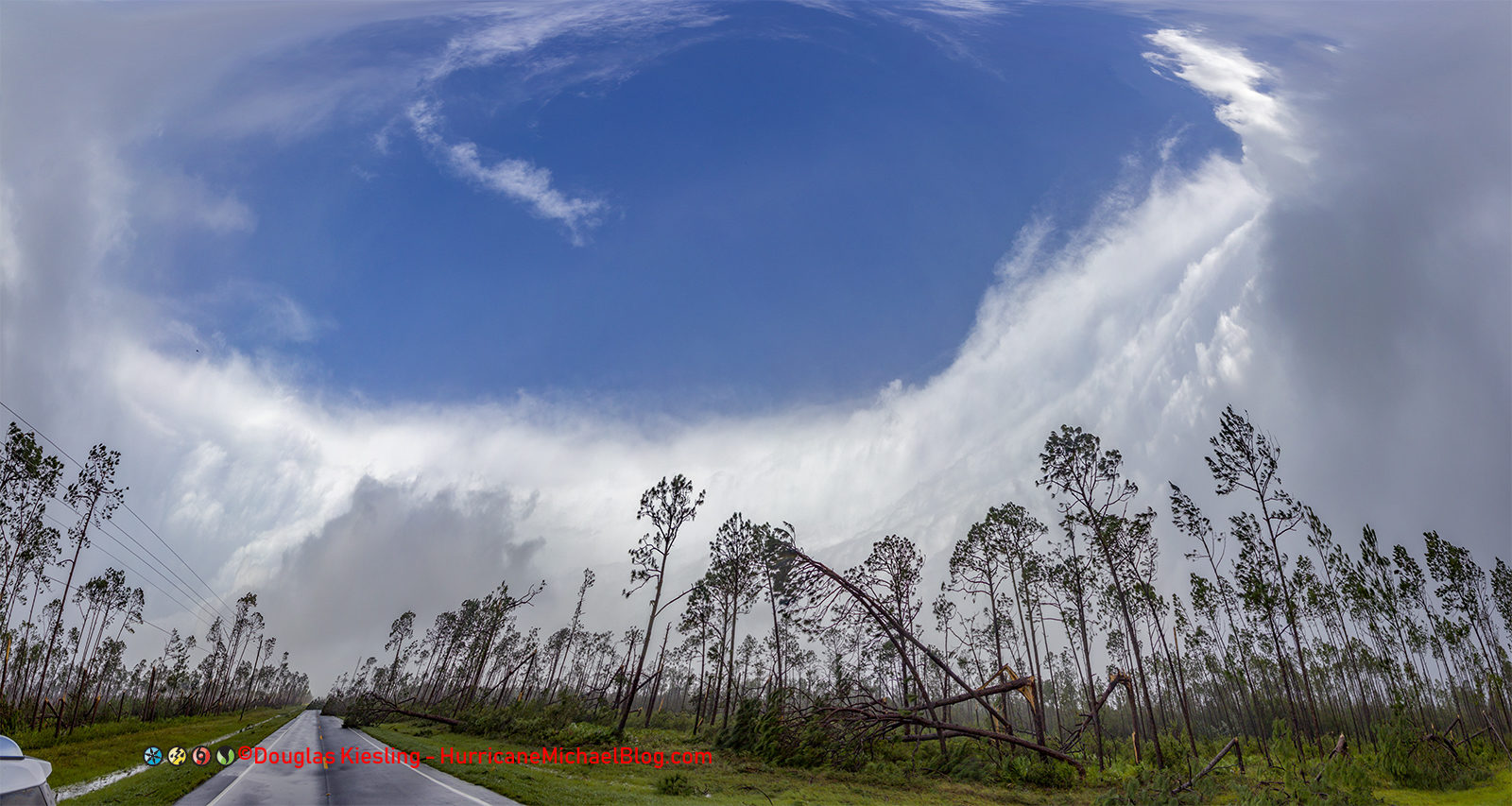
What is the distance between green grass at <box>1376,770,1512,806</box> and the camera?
712 inches

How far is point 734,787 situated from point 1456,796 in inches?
982

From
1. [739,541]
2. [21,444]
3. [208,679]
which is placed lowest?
[208,679]

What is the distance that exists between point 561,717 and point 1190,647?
203 ft

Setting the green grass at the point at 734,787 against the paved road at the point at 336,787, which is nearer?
the paved road at the point at 336,787

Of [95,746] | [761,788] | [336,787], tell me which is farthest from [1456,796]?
[95,746]

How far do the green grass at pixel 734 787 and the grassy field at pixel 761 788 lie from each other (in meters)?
0.02

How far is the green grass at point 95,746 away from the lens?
65.1 ft

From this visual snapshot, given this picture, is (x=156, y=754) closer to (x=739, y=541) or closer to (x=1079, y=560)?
(x=739, y=541)

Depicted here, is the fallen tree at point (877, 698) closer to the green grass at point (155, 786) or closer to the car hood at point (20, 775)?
the car hood at point (20, 775)

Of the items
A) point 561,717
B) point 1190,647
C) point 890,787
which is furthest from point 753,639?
point 890,787

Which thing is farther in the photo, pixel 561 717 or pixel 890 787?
pixel 561 717

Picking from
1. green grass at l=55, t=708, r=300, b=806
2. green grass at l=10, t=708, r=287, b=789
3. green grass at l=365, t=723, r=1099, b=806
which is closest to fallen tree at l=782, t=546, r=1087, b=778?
green grass at l=365, t=723, r=1099, b=806

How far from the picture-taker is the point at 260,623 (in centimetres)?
10019

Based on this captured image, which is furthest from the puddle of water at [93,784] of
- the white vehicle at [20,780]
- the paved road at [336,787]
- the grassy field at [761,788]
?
the white vehicle at [20,780]
